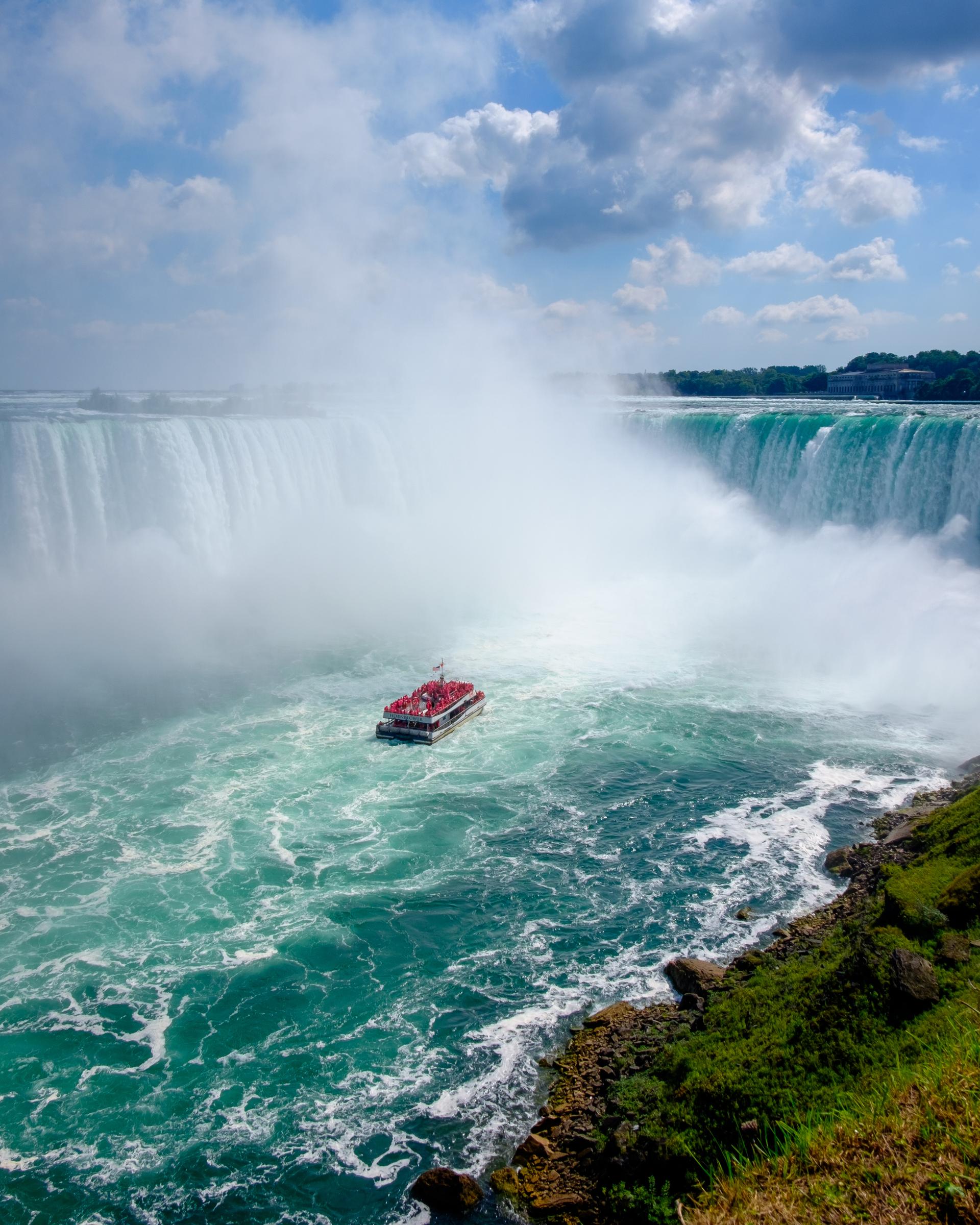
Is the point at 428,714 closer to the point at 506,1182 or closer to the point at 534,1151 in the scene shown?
the point at 534,1151

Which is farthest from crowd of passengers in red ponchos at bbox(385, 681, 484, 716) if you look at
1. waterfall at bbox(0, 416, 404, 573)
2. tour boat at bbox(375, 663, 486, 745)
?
waterfall at bbox(0, 416, 404, 573)

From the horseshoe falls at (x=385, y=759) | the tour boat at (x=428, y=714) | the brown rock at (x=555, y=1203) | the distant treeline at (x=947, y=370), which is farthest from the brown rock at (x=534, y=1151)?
the distant treeline at (x=947, y=370)

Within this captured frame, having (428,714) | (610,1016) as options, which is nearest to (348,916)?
(610,1016)

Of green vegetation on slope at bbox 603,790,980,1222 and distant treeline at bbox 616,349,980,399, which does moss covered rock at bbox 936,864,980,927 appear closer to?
green vegetation on slope at bbox 603,790,980,1222

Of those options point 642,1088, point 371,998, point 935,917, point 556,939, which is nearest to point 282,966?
point 371,998

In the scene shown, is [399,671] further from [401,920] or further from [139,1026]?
[139,1026]

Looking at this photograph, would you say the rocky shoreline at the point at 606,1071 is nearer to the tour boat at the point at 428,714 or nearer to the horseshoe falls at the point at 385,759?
the horseshoe falls at the point at 385,759
